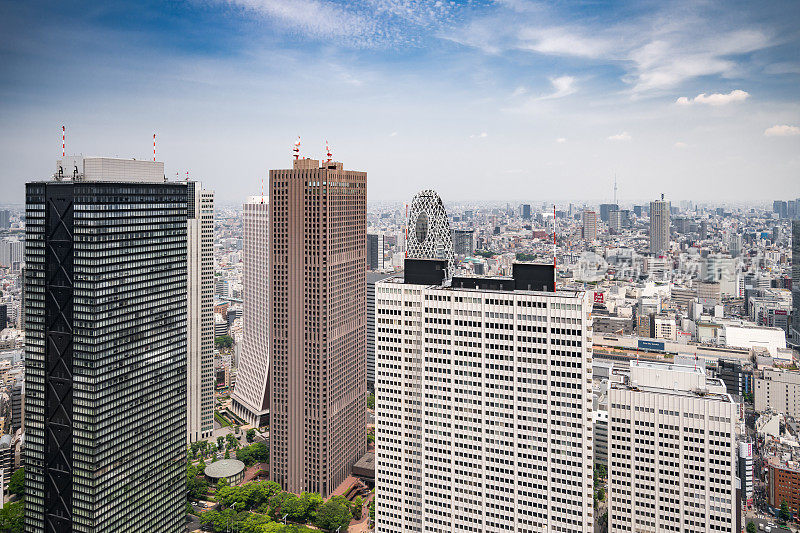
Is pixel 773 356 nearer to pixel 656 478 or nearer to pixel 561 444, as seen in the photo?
pixel 656 478

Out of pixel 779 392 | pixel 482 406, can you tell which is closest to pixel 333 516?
pixel 482 406

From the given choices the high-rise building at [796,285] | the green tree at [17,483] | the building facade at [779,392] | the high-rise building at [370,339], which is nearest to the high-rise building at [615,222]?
the high-rise building at [796,285]

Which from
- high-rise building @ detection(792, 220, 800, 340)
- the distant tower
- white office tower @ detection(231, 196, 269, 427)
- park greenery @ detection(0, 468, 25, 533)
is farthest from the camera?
high-rise building @ detection(792, 220, 800, 340)

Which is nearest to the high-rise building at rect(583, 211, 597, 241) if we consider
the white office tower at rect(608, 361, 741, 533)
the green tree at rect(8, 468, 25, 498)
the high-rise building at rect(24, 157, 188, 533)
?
the white office tower at rect(608, 361, 741, 533)

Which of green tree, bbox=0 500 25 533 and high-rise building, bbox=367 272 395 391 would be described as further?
high-rise building, bbox=367 272 395 391

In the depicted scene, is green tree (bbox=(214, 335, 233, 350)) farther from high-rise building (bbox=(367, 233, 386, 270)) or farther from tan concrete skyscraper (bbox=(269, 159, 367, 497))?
tan concrete skyscraper (bbox=(269, 159, 367, 497))

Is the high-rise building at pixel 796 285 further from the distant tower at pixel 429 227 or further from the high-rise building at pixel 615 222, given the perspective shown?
the high-rise building at pixel 615 222
